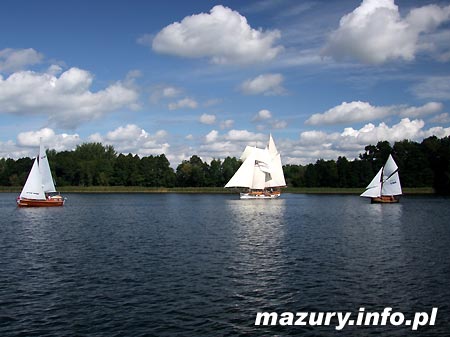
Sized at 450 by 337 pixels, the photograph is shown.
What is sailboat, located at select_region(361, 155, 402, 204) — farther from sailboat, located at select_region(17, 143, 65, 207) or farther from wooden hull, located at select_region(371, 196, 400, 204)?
sailboat, located at select_region(17, 143, 65, 207)

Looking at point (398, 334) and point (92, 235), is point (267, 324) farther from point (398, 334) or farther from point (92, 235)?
point (92, 235)

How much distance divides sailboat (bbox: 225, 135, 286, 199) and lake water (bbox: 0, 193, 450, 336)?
7740 centimetres

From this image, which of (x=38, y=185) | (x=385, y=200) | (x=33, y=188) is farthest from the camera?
(x=385, y=200)

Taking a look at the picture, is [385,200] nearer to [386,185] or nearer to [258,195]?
[386,185]

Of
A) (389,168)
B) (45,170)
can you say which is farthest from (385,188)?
(45,170)

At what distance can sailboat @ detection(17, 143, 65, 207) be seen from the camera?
8119cm

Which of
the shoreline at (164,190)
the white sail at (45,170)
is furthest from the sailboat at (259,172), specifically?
the white sail at (45,170)

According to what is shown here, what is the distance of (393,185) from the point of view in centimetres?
10381

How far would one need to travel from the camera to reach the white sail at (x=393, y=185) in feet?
339

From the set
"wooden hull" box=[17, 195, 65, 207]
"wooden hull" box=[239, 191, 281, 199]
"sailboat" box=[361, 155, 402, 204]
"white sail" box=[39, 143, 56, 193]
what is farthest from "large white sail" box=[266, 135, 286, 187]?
"white sail" box=[39, 143, 56, 193]

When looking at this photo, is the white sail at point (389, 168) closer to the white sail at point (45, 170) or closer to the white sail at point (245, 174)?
the white sail at point (245, 174)

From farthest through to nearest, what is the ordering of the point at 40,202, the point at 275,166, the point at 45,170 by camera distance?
the point at 275,166, the point at 40,202, the point at 45,170

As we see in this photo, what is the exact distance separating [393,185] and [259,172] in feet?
116

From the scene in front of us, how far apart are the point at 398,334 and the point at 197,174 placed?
560 ft
